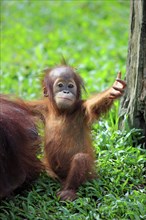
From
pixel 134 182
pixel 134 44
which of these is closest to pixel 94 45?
pixel 134 44

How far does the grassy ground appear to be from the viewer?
13.7 feet

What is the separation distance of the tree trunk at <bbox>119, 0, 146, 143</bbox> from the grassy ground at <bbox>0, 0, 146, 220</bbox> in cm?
13

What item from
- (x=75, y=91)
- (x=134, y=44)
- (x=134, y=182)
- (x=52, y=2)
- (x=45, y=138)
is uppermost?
(x=52, y=2)

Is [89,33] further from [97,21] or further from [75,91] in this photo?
[75,91]

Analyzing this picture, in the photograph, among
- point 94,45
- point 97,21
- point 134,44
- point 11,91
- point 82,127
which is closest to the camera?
point 82,127

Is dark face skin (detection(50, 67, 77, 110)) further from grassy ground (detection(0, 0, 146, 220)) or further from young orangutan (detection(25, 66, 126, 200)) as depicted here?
grassy ground (detection(0, 0, 146, 220))

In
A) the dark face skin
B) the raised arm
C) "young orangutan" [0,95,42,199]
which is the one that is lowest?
"young orangutan" [0,95,42,199]

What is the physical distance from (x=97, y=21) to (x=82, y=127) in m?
5.71

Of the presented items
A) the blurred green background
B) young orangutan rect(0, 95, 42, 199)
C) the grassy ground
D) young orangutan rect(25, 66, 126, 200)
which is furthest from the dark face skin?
the blurred green background

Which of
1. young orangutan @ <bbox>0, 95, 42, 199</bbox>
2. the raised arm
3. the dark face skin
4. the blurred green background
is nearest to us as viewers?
young orangutan @ <bbox>0, 95, 42, 199</bbox>

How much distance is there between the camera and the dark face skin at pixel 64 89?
4.60 meters

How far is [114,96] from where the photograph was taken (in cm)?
441

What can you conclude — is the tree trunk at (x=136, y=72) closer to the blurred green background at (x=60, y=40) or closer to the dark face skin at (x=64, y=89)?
the dark face skin at (x=64, y=89)

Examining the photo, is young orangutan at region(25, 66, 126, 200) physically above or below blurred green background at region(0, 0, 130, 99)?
below
